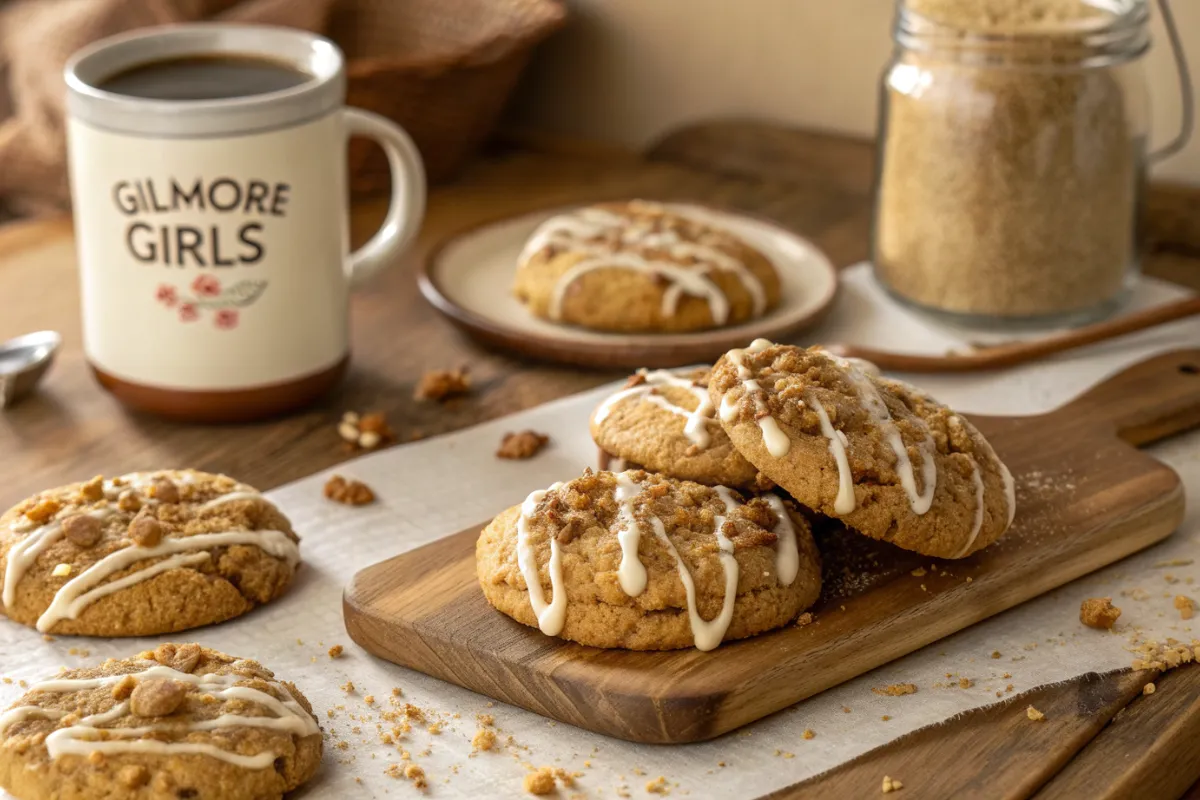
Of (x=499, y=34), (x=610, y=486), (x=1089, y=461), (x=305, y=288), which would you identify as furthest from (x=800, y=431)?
(x=499, y=34)

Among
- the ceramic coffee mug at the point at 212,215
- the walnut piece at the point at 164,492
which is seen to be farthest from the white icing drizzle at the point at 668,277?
the walnut piece at the point at 164,492

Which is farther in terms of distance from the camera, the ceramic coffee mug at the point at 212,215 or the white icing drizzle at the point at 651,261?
the white icing drizzle at the point at 651,261

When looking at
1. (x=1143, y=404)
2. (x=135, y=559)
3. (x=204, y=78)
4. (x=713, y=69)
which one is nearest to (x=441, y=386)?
(x=204, y=78)

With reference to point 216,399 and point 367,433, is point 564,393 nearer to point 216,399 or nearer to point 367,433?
point 367,433

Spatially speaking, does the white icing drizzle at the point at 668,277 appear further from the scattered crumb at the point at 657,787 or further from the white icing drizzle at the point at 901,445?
the scattered crumb at the point at 657,787

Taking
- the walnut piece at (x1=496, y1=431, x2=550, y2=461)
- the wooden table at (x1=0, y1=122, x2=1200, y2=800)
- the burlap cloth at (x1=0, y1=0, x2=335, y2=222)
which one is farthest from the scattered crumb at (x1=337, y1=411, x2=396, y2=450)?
the burlap cloth at (x1=0, y1=0, x2=335, y2=222)

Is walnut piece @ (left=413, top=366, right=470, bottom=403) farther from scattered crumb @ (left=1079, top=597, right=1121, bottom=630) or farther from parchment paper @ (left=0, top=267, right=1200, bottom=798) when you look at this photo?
scattered crumb @ (left=1079, top=597, right=1121, bottom=630)
